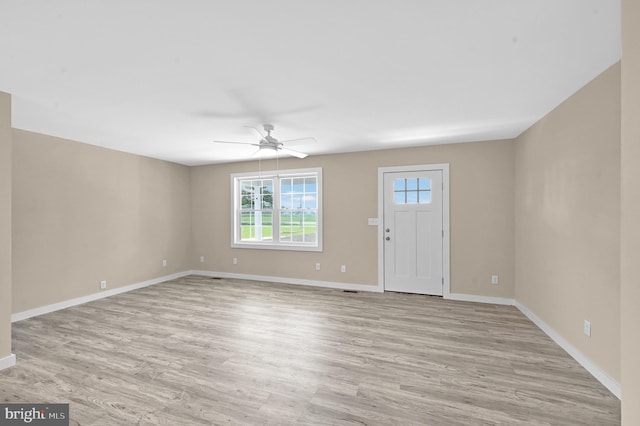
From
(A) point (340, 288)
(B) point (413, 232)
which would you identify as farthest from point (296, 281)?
(B) point (413, 232)

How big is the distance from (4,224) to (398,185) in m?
4.79

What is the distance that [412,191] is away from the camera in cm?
473

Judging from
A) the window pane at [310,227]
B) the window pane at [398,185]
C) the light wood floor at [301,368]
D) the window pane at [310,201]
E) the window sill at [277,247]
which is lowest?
the light wood floor at [301,368]

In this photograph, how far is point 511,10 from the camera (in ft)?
4.98

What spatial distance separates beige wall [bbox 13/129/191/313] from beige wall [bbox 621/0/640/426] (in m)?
5.53

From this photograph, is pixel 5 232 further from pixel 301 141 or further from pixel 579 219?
pixel 579 219

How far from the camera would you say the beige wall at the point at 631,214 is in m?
0.96

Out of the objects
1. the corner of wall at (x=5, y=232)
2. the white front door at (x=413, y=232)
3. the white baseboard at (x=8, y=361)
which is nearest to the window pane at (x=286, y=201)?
the white front door at (x=413, y=232)

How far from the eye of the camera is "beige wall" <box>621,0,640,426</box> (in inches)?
37.9

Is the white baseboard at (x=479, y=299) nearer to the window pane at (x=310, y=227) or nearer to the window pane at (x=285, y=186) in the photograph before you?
the window pane at (x=310, y=227)

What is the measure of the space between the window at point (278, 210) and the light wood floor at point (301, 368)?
6.08ft

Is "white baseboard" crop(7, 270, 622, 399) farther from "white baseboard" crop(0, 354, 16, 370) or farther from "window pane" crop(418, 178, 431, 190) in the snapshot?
"window pane" crop(418, 178, 431, 190)

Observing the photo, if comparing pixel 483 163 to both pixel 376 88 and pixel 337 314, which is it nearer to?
pixel 376 88

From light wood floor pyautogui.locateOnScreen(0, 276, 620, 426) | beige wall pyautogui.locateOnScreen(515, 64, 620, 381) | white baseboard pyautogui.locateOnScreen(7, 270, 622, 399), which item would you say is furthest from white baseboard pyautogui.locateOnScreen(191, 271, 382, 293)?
beige wall pyautogui.locateOnScreen(515, 64, 620, 381)
